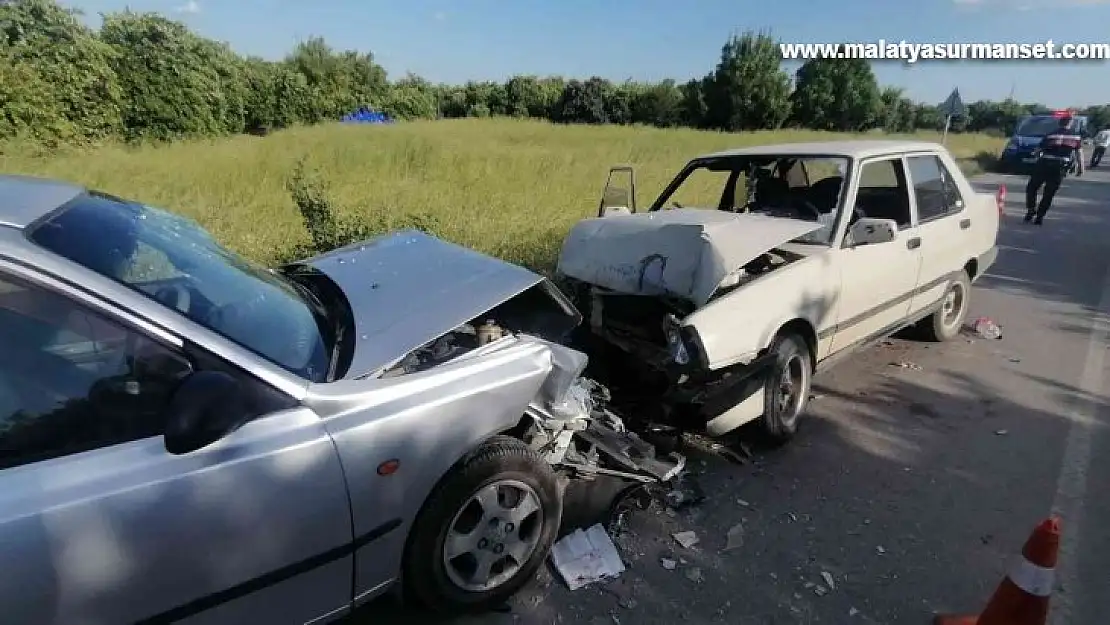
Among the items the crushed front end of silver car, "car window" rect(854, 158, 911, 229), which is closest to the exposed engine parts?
the crushed front end of silver car

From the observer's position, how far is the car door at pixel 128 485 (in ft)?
5.00

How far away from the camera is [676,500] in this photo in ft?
10.8

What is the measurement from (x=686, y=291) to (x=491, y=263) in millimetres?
1177

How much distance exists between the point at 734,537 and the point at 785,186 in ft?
9.82

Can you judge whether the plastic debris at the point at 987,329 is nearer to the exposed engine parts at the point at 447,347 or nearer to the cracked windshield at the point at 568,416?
the cracked windshield at the point at 568,416

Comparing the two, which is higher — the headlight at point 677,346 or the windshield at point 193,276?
the windshield at point 193,276

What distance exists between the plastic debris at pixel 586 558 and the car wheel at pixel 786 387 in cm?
128

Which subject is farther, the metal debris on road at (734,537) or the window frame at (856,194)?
the window frame at (856,194)

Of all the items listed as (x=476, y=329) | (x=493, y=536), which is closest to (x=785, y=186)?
(x=476, y=329)

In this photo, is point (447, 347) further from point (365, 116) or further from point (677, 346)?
point (365, 116)

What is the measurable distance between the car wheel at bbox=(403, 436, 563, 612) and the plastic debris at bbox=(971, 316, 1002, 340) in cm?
499

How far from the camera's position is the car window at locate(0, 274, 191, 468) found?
1608 mm

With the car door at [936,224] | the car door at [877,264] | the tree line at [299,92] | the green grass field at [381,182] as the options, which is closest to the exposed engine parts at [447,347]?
the car door at [877,264]

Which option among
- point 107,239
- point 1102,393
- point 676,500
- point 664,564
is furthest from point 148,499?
point 1102,393
